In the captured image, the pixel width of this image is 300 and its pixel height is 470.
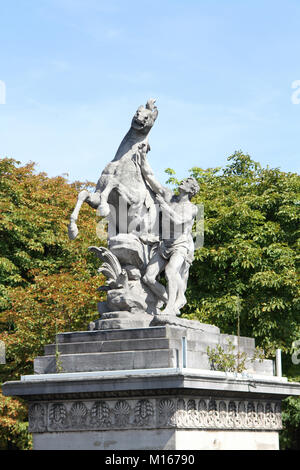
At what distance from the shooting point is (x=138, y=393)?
13.6 m

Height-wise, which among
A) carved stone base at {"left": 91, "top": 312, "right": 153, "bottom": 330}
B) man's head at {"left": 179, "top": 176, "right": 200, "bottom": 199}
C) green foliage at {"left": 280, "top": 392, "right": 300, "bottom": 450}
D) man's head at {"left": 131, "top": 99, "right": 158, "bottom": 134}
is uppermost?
man's head at {"left": 131, "top": 99, "right": 158, "bottom": 134}

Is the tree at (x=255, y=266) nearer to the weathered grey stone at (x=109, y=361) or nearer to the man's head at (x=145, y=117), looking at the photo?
the man's head at (x=145, y=117)

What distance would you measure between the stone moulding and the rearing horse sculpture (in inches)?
132

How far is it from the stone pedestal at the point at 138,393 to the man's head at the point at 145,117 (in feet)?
11.8

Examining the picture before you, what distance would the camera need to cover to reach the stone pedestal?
44.1 ft

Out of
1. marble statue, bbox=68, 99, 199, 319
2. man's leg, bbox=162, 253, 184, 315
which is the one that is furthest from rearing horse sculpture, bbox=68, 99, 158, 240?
man's leg, bbox=162, 253, 184, 315

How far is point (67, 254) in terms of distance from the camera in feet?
110

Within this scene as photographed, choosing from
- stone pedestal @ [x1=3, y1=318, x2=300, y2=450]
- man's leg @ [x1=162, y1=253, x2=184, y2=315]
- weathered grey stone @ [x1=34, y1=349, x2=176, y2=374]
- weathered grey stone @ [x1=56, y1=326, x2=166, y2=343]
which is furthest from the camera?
man's leg @ [x1=162, y1=253, x2=184, y2=315]

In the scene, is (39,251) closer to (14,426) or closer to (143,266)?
(14,426)

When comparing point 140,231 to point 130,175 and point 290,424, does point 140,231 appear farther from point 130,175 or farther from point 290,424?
point 290,424

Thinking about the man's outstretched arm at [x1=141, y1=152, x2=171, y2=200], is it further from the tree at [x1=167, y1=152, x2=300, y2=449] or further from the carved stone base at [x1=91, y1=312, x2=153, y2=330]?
the tree at [x1=167, y1=152, x2=300, y2=449]

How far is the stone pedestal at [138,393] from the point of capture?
1344 centimetres

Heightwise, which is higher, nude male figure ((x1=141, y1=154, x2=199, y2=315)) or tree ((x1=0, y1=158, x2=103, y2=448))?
tree ((x1=0, y1=158, x2=103, y2=448))

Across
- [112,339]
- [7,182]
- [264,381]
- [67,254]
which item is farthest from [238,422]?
[7,182]
